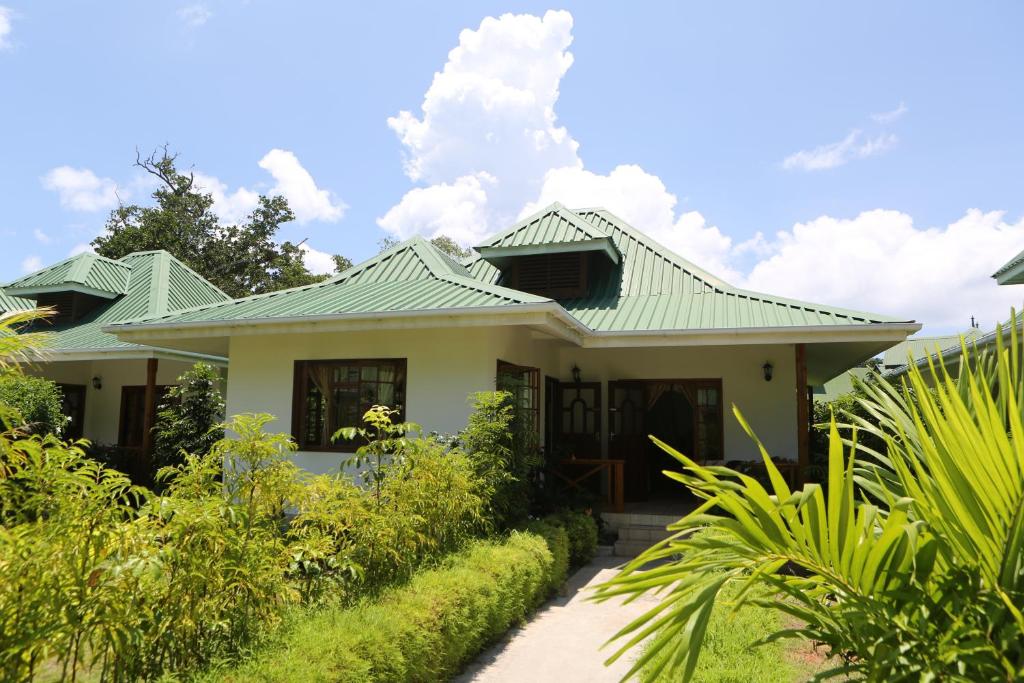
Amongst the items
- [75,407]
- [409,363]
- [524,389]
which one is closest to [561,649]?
[409,363]

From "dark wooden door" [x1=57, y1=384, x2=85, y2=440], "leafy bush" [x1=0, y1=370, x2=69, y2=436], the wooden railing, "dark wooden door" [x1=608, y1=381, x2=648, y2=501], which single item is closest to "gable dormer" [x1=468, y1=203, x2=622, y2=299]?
"dark wooden door" [x1=608, y1=381, x2=648, y2=501]

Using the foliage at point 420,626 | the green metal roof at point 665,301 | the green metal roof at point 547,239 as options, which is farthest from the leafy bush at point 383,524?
the green metal roof at point 547,239

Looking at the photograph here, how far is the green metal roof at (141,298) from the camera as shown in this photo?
13.7 m

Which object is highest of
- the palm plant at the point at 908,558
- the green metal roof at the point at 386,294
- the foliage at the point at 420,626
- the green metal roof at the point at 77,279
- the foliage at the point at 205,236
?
the foliage at the point at 205,236

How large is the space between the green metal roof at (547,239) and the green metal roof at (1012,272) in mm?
6911

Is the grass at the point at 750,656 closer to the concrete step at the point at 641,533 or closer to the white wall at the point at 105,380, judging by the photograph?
the concrete step at the point at 641,533

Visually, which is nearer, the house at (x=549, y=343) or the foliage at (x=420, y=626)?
the foliage at (x=420, y=626)

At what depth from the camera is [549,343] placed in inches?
454

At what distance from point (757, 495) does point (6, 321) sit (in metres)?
3.13

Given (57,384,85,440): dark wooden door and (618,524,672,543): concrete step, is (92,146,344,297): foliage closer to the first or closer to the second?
(57,384,85,440): dark wooden door

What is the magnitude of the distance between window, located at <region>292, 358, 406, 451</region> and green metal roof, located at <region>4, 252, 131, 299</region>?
9.45 metres

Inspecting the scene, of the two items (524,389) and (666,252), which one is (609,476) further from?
(666,252)

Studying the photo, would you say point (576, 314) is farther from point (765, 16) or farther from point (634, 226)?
point (765, 16)

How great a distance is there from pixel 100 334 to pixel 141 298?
7.24 feet
